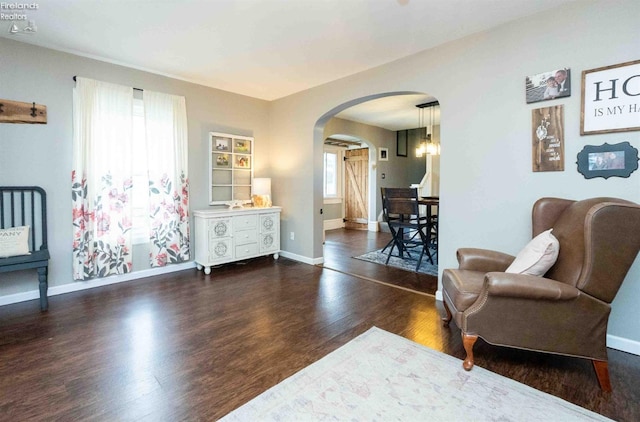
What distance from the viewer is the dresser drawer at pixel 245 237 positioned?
4332mm

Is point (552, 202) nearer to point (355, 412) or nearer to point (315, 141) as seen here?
point (355, 412)

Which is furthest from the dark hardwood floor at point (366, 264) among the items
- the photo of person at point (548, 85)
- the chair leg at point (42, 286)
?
the chair leg at point (42, 286)

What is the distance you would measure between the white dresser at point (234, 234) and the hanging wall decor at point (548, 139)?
3375 millimetres

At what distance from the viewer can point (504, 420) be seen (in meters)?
1.51

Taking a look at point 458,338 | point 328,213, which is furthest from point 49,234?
point 328,213

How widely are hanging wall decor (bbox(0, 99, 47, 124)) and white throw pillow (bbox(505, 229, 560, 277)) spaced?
4.55 meters

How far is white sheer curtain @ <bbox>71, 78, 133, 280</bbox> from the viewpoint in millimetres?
3316

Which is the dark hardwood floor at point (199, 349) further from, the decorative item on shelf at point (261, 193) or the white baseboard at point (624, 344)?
the decorative item on shelf at point (261, 193)

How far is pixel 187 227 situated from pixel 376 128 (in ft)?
17.1

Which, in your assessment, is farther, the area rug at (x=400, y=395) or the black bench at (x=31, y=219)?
the black bench at (x=31, y=219)

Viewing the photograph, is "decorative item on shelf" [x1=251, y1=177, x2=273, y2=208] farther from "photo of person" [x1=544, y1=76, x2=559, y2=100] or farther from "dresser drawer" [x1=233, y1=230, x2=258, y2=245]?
"photo of person" [x1=544, y1=76, x2=559, y2=100]

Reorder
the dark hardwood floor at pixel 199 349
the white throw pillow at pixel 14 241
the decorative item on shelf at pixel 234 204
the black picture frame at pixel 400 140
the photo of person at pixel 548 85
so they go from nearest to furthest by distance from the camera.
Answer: the dark hardwood floor at pixel 199 349, the photo of person at pixel 548 85, the white throw pillow at pixel 14 241, the decorative item on shelf at pixel 234 204, the black picture frame at pixel 400 140

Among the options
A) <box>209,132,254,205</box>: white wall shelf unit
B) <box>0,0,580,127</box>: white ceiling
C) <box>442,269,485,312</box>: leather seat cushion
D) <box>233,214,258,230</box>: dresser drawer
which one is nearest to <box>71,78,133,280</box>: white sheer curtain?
<box>0,0,580,127</box>: white ceiling

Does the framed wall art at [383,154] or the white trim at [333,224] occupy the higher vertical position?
the framed wall art at [383,154]
